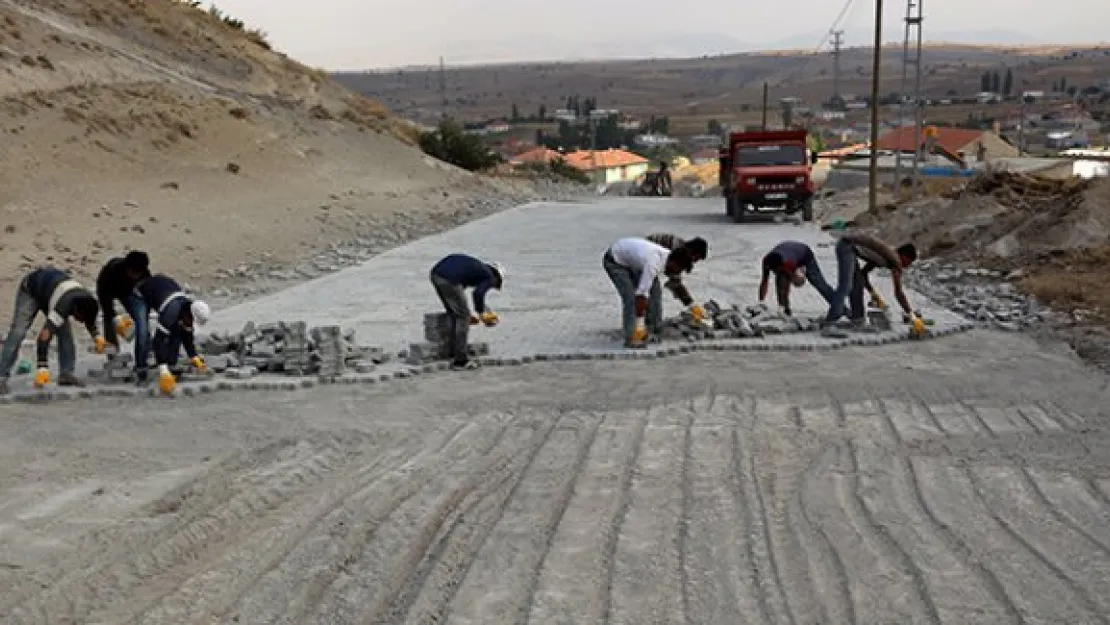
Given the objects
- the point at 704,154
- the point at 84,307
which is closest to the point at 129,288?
the point at 84,307

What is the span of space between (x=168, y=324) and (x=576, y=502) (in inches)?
185

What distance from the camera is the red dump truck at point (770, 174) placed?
92.4ft

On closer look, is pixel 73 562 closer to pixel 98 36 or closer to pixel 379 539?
pixel 379 539

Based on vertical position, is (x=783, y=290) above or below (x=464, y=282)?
below

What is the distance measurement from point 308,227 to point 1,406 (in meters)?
14.2

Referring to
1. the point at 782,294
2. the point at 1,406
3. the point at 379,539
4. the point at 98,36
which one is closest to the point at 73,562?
the point at 379,539

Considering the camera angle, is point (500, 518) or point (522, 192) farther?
point (522, 192)

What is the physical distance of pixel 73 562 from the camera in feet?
19.2

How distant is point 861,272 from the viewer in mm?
12672

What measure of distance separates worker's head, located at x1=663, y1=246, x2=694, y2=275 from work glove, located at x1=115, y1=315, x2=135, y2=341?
217 inches

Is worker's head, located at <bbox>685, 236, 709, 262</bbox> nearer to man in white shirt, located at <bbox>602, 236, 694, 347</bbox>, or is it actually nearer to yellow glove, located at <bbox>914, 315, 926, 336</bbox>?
man in white shirt, located at <bbox>602, 236, 694, 347</bbox>

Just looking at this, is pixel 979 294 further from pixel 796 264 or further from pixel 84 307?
pixel 84 307

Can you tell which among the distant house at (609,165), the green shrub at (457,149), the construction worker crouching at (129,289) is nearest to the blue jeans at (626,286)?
the construction worker crouching at (129,289)

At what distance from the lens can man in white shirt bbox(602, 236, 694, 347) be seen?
11.3 meters
